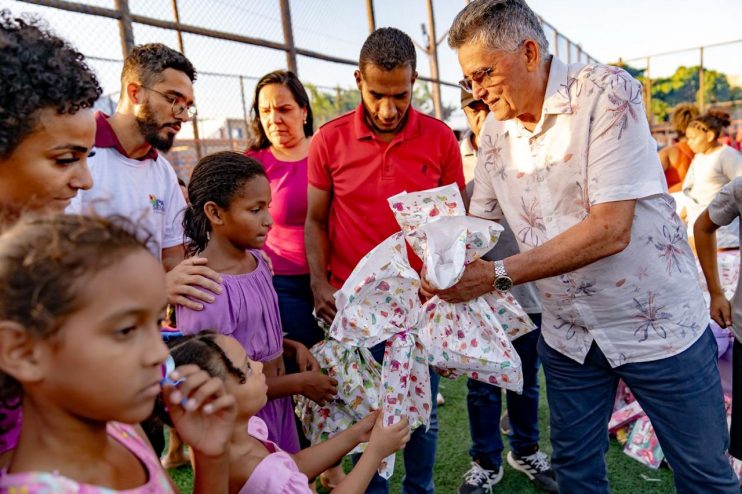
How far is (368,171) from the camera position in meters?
2.43

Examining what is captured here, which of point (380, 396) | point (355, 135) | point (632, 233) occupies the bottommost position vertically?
point (380, 396)

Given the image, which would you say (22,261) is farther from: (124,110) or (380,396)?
(124,110)

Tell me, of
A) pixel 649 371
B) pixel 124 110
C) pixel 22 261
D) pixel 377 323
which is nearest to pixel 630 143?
pixel 649 371

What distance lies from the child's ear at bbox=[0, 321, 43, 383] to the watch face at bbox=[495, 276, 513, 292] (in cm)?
142

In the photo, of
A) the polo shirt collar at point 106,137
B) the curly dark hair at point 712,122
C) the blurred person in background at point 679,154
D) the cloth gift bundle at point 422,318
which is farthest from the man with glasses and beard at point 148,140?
the blurred person in background at point 679,154

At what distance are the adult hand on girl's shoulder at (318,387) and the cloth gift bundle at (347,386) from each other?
1.8 inches

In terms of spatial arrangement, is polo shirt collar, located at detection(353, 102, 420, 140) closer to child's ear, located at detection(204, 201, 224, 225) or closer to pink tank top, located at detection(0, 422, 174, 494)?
child's ear, located at detection(204, 201, 224, 225)

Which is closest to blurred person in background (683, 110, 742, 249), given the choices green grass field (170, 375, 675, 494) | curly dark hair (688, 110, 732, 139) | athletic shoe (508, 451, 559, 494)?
curly dark hair (688, 110, 732, 139)

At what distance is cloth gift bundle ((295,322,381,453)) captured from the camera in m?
2.11

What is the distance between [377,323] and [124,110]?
1573 mm

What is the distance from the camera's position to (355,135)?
2.49m

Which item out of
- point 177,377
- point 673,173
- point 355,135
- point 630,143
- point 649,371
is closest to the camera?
point 177,377

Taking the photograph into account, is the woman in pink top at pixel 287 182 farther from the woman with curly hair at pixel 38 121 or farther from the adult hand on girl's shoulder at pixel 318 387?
the woman with curly hair at pixel 38 121

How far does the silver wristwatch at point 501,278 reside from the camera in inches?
74.1
